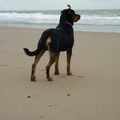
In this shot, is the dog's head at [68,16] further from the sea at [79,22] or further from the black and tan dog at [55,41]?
the sea at [79,22]

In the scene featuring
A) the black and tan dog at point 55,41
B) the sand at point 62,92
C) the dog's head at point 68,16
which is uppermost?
the dog's head at point 68,16

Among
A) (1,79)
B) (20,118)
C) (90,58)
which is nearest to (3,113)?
(20,118)

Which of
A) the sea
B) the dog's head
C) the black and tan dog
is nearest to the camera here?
the black and tan dog

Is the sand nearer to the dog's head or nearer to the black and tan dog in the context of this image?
the black and tan dog

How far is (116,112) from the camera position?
9.21 feet

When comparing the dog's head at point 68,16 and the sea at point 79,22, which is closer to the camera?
the dog's head at point 68,16

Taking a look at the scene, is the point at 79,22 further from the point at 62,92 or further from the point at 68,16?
the point at 62,92

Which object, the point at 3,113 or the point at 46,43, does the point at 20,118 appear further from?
the point at 46,43

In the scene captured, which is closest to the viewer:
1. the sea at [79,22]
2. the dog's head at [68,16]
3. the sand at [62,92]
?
the sand at [62,92]

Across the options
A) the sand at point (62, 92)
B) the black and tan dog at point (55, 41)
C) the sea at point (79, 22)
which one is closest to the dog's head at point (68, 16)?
the black and tan dog at point (55, 41)

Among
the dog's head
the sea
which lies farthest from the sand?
the sea

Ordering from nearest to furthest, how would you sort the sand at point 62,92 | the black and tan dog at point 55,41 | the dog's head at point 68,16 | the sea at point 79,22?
1. the sand at point 62,92
2. the black and tan dog at point 55,41
3. the dog's head at point 68,16
4. the sea at point 79,22

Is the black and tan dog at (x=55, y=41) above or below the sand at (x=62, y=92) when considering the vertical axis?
above

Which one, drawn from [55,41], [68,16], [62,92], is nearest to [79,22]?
[68,16]
